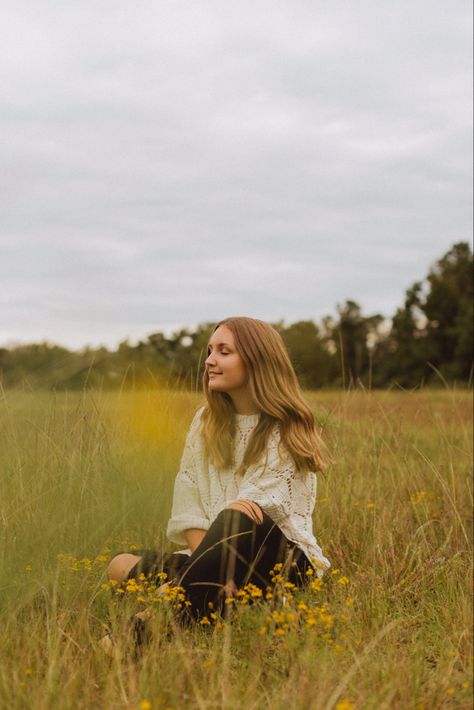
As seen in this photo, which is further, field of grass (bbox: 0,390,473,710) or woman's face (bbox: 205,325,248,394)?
woman's face (bbox: 205,325,248,394)

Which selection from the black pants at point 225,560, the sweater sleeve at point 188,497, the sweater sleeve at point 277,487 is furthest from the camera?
the sweater sleeve at point 188,497

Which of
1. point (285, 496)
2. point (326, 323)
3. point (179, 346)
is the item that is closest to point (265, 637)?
point (285, 496)

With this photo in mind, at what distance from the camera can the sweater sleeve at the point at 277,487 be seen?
3.18m

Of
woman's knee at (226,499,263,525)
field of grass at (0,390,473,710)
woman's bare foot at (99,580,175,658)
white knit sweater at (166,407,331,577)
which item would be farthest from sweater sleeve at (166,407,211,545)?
woman's bare foot at (99,580,175,658)

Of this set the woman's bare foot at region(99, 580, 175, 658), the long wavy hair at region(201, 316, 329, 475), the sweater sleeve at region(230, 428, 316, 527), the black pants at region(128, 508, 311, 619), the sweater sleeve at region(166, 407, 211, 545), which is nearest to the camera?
the woman's bare foot at region(99, 580, 175, 658)

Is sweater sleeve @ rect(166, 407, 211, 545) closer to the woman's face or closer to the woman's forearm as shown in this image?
the woman's forearm

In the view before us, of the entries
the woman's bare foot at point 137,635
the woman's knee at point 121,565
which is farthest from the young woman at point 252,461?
the woman's bare foot at point 137,635

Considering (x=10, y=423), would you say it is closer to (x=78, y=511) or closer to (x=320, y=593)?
(x=78, y=511)

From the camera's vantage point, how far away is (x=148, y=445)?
13.2 feet

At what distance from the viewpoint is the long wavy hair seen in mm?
3309

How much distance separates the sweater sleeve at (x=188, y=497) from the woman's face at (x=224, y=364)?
0.85ft

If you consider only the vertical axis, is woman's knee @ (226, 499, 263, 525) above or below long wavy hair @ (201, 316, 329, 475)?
below

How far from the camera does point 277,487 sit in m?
3.23

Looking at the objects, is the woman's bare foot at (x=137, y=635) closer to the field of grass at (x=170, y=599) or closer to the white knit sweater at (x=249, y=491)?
the field of grass at (x=170, y=599)
